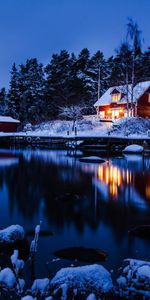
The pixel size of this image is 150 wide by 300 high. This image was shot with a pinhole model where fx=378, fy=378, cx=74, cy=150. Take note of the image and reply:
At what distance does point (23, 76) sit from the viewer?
71.2 metres

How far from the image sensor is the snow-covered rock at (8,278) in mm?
4387

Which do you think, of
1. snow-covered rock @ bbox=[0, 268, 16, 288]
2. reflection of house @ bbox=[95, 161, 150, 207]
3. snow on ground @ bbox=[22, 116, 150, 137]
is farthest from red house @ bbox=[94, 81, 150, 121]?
snow-covered rock @ bbox=[0, 268, 16, 288]

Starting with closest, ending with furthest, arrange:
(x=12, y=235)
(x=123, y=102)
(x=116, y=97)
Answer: (x=12, y=235) → (x=123, y=102) → (x=116, y=97)

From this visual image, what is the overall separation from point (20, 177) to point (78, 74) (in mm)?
52135

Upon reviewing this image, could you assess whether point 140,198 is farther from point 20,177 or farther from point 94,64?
point 94,64

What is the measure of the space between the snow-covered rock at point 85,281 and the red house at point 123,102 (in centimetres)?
4644

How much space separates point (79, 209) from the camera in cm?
1234

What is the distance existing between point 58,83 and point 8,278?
64.7m

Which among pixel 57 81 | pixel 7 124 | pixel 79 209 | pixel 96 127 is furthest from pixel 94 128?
pixel 79 209

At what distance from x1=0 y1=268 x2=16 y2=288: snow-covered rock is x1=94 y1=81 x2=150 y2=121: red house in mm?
47568

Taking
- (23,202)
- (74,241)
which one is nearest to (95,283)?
(74,241)

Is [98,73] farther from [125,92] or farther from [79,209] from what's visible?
[79,209]

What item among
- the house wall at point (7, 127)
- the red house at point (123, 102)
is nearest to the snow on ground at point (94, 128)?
the house wall at point (7, 127)

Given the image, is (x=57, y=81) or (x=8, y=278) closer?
(x=8, y=278)
